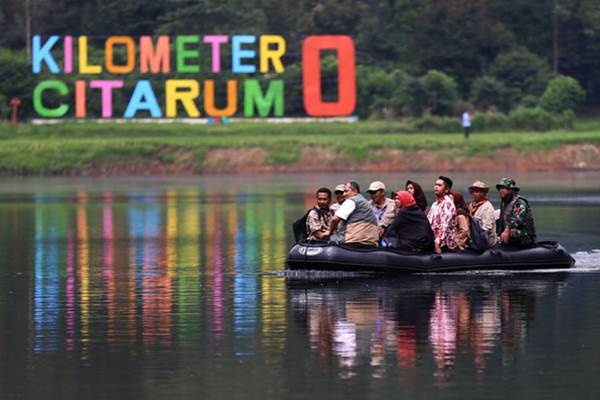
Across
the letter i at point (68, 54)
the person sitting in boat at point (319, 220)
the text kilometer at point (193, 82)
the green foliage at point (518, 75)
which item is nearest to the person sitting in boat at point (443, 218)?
the person sitting in boat at point (319, 220)

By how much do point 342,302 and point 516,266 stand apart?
4.60 metres

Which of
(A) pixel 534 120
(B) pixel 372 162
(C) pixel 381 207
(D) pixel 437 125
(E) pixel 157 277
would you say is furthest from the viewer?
(A) pixel 534 120

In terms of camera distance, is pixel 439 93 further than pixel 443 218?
Yes

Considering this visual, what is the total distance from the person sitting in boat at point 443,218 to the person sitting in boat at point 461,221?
7cm

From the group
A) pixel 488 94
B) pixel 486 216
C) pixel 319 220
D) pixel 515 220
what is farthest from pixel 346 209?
pixel 488 94

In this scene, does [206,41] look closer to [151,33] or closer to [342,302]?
[151,33]

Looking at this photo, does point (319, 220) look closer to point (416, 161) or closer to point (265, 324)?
point (265, 324)

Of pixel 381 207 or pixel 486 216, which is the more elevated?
pixel 381 207

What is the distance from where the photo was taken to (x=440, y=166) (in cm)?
7519

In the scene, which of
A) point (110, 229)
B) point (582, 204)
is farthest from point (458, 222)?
point (582, 204)

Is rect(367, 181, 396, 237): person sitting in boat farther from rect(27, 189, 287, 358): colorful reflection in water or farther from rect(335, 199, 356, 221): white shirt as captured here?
rect(27, 189, 287, 358): colorful reflection in water

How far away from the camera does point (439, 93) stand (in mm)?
89500

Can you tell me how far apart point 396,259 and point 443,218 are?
1.01 metres

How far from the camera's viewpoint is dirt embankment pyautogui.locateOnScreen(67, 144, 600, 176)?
7531cm
